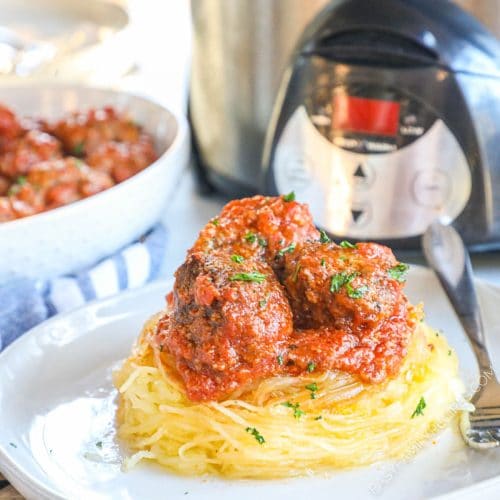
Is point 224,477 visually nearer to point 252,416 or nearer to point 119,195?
point 252,416

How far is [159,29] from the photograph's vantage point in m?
5.20

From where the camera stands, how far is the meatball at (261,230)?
1.71 metres

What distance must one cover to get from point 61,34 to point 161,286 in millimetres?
2022

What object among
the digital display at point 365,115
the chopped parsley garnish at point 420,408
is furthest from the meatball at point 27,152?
the chopped parsley garnish at point 420,408

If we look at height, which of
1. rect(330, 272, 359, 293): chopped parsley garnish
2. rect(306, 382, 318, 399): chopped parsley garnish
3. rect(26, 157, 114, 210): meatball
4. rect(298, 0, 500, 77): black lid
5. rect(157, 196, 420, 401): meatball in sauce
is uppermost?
rect(298, 0, 500, 77): black lid

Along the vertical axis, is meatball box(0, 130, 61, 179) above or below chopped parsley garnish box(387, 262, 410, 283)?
below

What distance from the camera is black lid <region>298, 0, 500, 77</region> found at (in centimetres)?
215

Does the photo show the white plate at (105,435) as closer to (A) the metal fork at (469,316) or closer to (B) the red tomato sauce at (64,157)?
(A) the metal fork at (469,316)

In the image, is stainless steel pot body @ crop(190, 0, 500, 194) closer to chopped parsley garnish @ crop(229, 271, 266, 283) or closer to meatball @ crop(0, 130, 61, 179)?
meatball @ crop(0, 130, 61, 179)

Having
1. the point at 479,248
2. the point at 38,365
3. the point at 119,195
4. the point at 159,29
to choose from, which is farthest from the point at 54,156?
the point at 159,29

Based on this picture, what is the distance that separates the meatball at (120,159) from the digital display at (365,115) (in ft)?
2.13

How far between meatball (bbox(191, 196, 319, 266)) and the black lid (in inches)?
23.5

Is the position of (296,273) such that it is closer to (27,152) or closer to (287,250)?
(287,250)

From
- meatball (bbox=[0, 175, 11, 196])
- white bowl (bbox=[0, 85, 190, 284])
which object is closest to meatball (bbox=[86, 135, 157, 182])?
white bowl (bbox=[0, 85, 190, 284])
